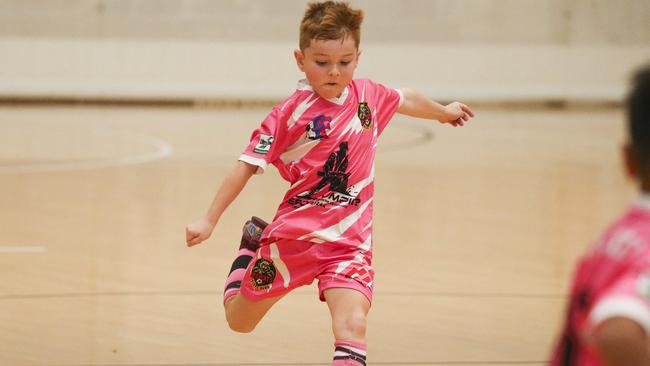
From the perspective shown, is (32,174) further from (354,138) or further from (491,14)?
(491,14)

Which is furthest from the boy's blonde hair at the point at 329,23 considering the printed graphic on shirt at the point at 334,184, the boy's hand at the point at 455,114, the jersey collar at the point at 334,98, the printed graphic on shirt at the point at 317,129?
Result: the boy's hand at the point at 455,114

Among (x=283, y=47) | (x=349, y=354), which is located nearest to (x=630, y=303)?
(x=349, y=354)

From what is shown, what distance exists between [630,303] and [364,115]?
6.55 ft

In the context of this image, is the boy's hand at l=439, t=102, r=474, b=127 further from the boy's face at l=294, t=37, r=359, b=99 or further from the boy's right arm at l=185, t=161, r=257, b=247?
the boy's right arm at l=185, t=161, r=257, b=247

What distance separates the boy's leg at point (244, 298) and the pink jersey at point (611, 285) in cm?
180

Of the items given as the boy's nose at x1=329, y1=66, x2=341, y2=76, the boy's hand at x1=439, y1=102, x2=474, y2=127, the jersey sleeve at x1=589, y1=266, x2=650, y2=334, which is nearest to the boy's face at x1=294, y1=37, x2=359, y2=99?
the boy's nose at x1=329, y1=66, x2=341, y2=76

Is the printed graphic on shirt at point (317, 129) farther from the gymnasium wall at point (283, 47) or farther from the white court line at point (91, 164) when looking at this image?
the gymnasium wall at point (283, 47)

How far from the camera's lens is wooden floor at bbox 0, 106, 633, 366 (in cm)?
421

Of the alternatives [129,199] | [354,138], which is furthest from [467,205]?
[354,138]

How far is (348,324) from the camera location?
308 centimetres

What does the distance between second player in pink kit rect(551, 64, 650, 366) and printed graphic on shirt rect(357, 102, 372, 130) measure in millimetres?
1823

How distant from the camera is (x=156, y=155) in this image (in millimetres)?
10961

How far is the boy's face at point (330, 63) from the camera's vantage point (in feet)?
10.6

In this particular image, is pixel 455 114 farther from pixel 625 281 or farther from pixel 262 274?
pixel 625 281
